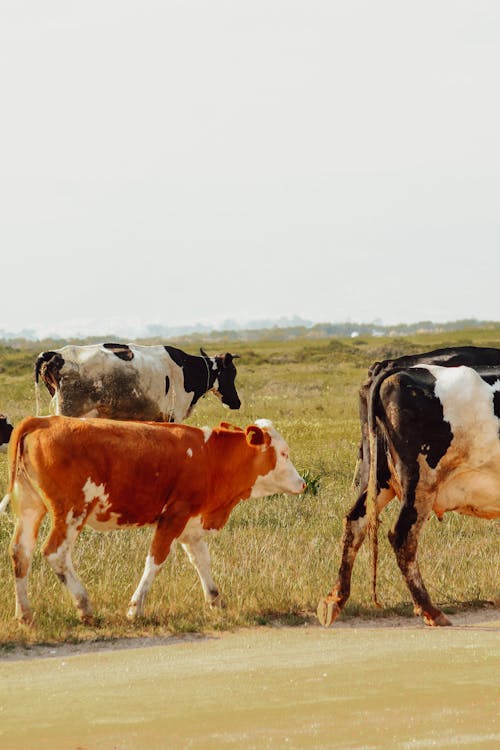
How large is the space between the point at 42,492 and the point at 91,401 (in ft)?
28.0

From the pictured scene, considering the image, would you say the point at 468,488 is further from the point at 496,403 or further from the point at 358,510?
the point at 358,510

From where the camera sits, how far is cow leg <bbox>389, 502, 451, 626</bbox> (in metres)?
9.71

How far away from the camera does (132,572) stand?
11016mm

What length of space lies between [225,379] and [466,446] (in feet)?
38.3

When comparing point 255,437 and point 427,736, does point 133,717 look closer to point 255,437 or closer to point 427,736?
point 427,736

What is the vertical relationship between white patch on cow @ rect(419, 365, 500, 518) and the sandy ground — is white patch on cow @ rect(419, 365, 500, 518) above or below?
above

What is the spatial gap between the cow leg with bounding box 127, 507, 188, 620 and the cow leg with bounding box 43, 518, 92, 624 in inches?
14.6

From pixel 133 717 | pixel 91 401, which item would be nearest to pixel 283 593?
pixel 133 717

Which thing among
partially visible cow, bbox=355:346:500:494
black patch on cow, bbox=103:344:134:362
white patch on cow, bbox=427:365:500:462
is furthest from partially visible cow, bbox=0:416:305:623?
black patch on cow, bbox=103:344:134:362

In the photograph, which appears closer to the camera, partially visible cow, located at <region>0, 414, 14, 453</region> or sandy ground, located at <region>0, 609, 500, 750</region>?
sandy ground, located at <region>0, 609, 500, 750</region>

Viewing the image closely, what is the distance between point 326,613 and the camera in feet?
31.6

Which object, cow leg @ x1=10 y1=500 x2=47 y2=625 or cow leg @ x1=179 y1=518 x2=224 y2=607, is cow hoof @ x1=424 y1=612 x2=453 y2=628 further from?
cow leg @ x1=10 y1=500 x2=47 y2=625

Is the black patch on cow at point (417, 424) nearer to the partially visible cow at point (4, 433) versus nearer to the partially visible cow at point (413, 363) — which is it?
the partially visible cow at point (413, 363)

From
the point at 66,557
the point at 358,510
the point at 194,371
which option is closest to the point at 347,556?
the point at 358,510
